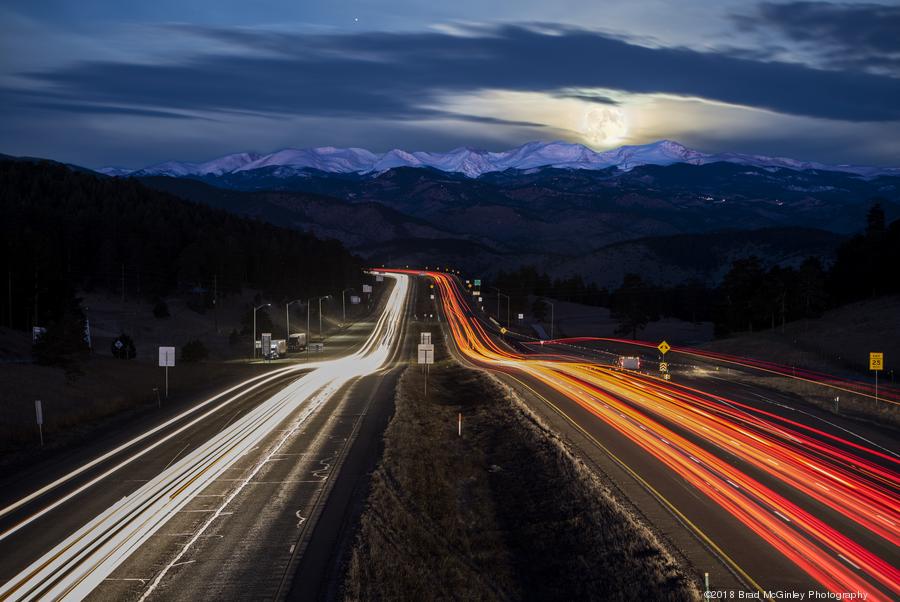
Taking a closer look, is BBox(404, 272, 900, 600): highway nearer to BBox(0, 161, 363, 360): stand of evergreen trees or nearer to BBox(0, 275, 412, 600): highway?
BBox(0, 275, 412, 600): highway

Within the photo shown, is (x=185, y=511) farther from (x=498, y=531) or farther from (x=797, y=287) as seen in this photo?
(x=797, y=287)

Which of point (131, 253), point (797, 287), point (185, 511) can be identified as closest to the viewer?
point (185, 511)

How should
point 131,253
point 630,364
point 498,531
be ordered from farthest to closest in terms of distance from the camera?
point 131,253 → point 630,364 → point 498,531

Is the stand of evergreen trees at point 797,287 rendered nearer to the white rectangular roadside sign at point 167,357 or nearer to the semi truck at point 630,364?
the semi truck at point 630,364

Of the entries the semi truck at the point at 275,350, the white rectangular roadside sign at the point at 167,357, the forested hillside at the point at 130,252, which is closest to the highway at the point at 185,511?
the white rectangular roadside sign at the point at 167,357

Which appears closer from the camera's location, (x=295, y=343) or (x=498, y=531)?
(x=498, y=531)

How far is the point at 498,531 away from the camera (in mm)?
26047

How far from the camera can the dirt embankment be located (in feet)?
61.6

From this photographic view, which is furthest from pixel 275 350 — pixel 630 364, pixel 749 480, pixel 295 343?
pixel 749 480

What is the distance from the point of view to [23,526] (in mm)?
21188

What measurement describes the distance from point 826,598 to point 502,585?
26.9 feet

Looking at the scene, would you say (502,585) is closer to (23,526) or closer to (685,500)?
(685,500)

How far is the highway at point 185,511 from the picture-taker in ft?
57.2

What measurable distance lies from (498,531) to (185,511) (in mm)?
9947
